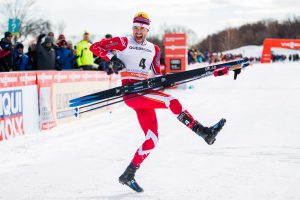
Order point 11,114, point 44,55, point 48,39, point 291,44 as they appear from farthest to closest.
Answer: point 291,44 → point 48,39 → point 44,55 → point 11,114

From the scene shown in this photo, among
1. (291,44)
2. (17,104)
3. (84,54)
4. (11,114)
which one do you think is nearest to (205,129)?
(11,114)

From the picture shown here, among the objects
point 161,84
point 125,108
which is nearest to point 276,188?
point 161,84

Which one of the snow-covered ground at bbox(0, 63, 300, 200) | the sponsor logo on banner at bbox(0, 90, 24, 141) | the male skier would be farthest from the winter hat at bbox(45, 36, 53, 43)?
the male skier

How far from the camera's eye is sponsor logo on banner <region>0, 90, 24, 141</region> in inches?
364

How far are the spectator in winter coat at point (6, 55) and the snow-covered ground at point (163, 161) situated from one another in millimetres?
1831

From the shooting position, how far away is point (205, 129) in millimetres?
5469

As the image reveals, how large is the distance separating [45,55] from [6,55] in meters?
1.14

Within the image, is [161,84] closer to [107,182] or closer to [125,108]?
[107,182]

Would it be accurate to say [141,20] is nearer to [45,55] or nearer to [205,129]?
[205,129]

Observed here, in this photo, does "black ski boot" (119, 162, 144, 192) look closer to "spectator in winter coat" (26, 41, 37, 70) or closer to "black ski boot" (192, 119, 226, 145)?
"black ski boot" (192, 119, 226, 145)

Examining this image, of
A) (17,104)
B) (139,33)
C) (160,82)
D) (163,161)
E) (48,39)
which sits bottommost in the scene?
(163,161)

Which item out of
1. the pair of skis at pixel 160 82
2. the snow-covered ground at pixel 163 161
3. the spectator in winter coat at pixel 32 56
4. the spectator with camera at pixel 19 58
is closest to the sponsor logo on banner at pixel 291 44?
the snow-covered ground at pixel 163 161

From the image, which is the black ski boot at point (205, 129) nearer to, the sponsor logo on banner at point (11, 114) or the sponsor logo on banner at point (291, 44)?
the sponsor logo on banner at point (11, 114)

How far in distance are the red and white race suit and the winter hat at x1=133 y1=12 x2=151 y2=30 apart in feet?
0.68
